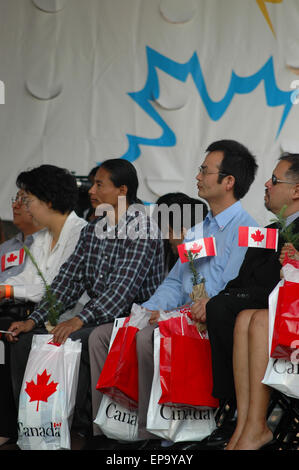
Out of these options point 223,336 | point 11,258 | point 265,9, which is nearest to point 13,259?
point 11,258

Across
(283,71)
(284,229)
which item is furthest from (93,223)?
(283,71)

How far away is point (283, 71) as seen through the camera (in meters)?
4.16

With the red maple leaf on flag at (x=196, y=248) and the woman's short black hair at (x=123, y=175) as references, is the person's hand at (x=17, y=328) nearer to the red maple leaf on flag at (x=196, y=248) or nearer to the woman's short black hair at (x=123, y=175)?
the woman's short black hair at (x=123, y=175)

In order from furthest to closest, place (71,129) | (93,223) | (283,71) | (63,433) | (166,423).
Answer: (71,129), (283,71), (93,223), (63,433), (166,423)

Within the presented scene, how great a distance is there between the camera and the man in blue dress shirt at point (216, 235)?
293cm

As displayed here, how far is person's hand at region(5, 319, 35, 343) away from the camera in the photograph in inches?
125

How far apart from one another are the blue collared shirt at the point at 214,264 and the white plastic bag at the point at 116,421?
0.50 metres

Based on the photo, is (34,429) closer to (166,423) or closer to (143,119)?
(166,423)

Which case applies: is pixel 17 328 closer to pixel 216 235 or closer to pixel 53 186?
pixel 53 186

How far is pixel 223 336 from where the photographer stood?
2494mm

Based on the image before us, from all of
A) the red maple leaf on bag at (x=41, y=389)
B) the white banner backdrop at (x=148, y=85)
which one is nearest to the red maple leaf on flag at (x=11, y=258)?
the white banner backdrop at (x=148, y=85)

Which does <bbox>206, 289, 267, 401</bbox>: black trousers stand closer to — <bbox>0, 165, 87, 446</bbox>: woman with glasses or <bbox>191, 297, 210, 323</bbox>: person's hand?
<bbox>191, 297, 210, 323</bbox>: person's hand

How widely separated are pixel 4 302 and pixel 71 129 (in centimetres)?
152

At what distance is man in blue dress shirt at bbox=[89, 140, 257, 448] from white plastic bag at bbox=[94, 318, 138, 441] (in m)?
0.06
